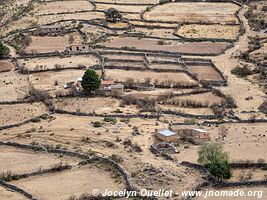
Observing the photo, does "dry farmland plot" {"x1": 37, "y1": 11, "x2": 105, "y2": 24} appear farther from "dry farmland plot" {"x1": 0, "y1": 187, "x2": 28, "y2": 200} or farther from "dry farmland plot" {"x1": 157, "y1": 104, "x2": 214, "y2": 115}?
"dry farmland plot" {"x1": 0, "y1": 187, "x2": 28, "y2": 200}

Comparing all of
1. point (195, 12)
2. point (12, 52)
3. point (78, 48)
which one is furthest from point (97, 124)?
point (195, 12)

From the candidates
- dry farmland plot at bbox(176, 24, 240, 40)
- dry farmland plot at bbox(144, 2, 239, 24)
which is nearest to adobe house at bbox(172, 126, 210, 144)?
dry farmland plot at bbox(176, 24, 240, 40)

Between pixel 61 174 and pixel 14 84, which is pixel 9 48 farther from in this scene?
pixel 61 174

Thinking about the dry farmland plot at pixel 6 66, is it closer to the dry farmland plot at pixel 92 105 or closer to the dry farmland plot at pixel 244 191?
the dry farmland plot at pixel 92 105

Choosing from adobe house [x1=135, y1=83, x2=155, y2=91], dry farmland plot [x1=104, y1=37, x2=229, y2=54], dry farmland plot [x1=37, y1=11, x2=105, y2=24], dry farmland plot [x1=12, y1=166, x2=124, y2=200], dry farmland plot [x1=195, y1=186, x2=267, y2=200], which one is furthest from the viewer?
dry farmland plot [x1=37, y1=11, x2=105, y2=24]

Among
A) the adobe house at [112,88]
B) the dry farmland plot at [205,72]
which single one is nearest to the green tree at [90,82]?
the adobe house at [112,88]

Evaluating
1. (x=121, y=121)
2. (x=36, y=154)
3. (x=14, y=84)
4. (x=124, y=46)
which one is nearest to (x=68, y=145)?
(x=36, y=154)
